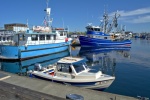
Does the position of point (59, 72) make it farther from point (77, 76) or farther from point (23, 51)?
point (23, 51)

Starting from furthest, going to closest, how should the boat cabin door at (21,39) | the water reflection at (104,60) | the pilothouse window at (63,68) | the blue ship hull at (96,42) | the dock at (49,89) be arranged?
the blue ship hull at (96,42) < the boat cabin door at (21,39) < the water reflection at (104,60) < the pilothouse window at (63,68) < the dock at (49,89)

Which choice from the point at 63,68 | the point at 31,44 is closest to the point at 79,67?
the point at 63,68

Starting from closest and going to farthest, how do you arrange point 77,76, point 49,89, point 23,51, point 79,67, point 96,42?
point 49,89 → point 77,76 → point 79,67 → point 23,51 → point 96,42

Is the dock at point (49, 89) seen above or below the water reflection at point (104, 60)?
above

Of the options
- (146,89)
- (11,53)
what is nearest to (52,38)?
(11,53)

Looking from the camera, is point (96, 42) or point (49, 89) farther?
point (96, 42)

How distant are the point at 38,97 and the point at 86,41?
56.9 meters

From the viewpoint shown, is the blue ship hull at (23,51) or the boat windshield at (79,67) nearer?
the boat windshield at (79,67)

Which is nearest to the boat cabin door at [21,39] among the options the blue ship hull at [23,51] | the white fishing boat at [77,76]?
the blue ship hull at [23,51]

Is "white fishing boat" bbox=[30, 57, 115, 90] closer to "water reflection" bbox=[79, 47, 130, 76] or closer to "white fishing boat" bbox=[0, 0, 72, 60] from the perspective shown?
"water reflection" bbox=[79, 47, 130, 76]

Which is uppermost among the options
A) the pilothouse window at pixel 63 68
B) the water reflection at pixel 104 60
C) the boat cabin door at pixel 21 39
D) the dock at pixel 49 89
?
the boat cabin door at pixel 21 39

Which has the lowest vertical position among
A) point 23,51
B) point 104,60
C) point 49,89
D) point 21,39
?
point 104,60

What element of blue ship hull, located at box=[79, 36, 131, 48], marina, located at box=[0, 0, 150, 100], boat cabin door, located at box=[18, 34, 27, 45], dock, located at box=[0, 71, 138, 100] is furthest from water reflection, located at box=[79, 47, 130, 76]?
blue ship hull, located at box=[79, 36, 131, 48]

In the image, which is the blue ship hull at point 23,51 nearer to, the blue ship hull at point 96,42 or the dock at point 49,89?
the dock at point 49,89
